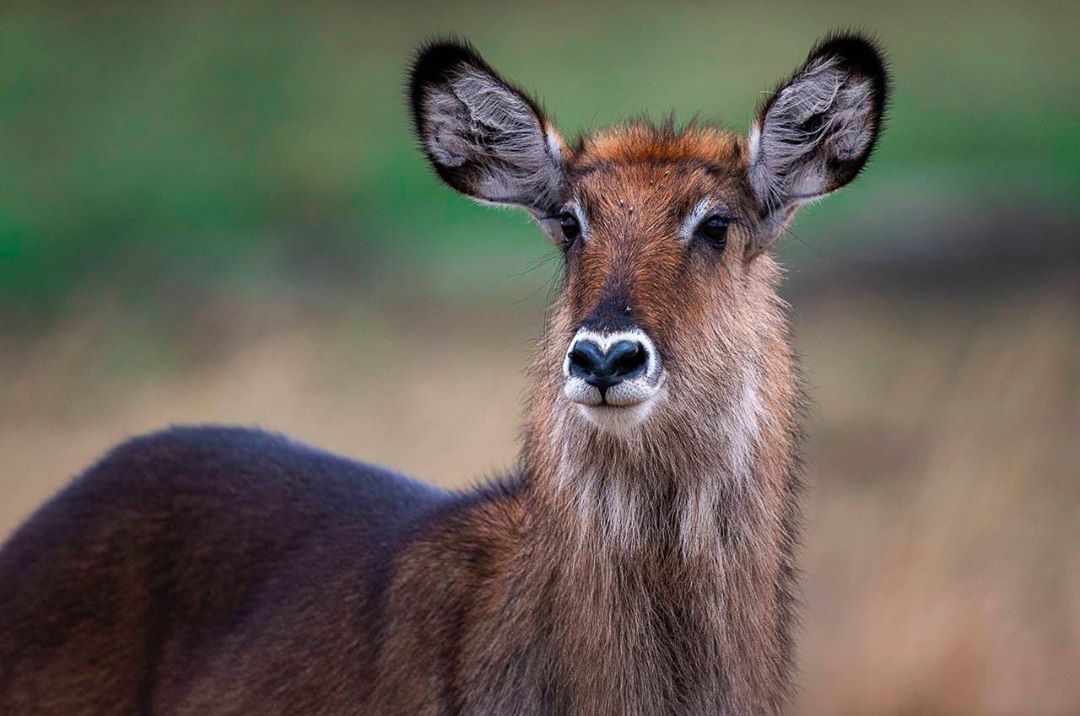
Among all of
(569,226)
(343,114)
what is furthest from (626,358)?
(343,114)

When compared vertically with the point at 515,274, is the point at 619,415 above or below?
above

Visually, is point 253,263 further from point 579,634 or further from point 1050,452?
point 579,634

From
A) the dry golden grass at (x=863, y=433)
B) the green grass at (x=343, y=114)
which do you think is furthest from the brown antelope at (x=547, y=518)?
the green grass at (x=343, y=114)

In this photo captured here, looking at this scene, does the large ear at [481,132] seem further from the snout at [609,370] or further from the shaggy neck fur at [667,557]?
the snout at [609,370]

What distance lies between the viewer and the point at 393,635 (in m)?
7.23

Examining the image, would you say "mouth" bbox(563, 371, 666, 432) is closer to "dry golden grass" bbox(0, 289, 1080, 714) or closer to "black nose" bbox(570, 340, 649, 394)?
"black nose" bbox(570, 340, 649, 394)

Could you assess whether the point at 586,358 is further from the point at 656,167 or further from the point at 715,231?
the point at 656,167

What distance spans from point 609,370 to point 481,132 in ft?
5.33

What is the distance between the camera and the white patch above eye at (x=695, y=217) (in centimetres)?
701

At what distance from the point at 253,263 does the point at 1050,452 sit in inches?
349

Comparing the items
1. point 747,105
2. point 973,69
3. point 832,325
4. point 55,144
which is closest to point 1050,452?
point 832,325

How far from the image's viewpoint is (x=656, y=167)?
23.6 feet

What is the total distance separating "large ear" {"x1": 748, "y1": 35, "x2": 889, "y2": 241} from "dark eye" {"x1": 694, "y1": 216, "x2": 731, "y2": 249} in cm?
28

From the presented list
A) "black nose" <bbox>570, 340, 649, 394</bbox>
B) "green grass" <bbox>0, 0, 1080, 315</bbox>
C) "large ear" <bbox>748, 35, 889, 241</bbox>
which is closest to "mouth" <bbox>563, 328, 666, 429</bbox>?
"black nose" <bbox>570, 340, 649, 394</bbox>
